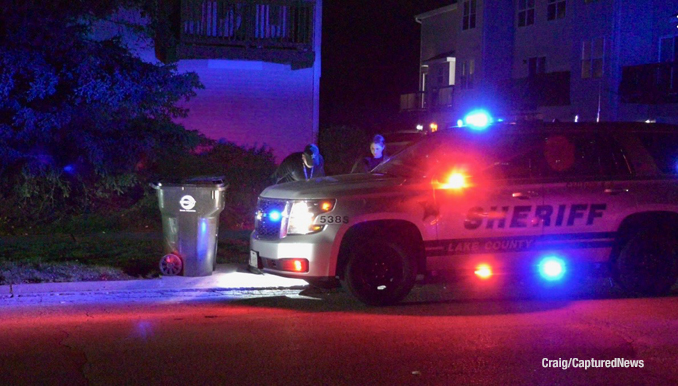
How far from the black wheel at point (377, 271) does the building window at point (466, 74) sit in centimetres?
2804

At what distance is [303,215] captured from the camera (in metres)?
8.41

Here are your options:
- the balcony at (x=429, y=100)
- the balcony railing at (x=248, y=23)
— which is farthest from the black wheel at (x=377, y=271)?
the balcony at (x=429, y=100)

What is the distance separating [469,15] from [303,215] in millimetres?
29179

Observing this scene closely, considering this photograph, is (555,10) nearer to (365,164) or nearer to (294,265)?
(365,164)

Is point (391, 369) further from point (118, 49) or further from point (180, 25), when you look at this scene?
point (180, 25)

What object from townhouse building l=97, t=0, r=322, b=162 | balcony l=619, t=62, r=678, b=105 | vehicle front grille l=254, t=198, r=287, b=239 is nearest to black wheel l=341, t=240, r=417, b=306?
vehicle front grille l=254, t=198, r=287, b=239

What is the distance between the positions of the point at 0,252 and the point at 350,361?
6.78 metres

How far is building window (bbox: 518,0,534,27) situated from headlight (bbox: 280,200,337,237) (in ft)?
87.1

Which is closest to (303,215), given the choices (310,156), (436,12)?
(310,156)

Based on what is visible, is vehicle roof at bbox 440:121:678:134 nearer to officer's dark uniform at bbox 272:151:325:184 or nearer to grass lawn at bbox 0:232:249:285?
officer's dark uniform at bbox 272:151:325:184

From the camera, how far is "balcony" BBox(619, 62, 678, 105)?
26.3 metres

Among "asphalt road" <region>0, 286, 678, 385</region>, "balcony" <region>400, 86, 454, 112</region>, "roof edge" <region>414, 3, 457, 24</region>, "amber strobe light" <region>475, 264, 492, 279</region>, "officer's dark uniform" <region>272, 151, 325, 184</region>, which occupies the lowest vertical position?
"asphalt road" <region>0, 286, 678, 385</region>

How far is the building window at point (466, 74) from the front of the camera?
35.7 m

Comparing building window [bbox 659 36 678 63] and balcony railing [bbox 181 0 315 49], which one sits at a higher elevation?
building window [bbox 659 36 678 63]
